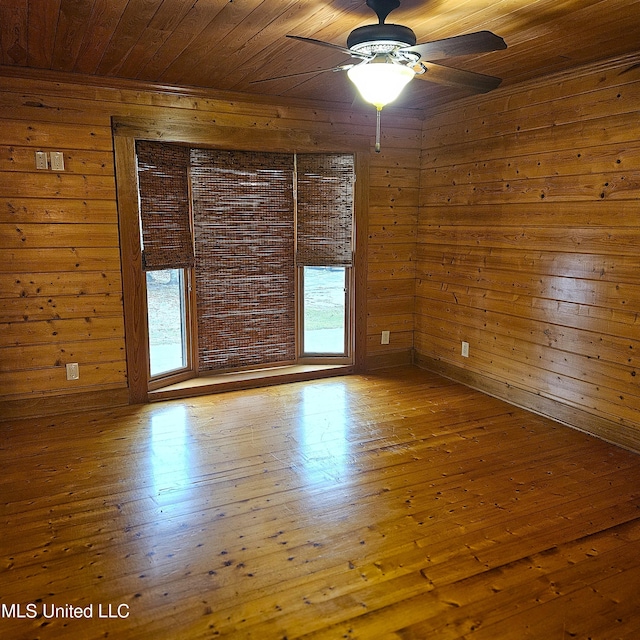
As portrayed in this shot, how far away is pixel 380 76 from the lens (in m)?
2.45

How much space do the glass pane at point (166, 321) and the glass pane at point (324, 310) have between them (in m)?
1.12

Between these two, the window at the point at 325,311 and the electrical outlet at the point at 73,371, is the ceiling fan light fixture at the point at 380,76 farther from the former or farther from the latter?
the electrical outlet at the point at 73,371

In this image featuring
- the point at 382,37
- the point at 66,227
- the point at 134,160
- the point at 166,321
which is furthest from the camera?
the point at 166,321

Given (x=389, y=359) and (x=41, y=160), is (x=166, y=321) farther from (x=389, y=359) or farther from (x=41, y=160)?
(x=389, y=359)

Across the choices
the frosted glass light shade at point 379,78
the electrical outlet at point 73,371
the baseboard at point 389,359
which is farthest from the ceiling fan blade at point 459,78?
the electrical outlet at point 73,371

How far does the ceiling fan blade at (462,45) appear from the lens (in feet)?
7.11

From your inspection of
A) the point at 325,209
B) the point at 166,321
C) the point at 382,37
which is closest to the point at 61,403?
the point at 166,321

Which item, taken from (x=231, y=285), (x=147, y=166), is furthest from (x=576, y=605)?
(x=147, y=166)

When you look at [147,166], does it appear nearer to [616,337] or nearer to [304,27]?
[304,27]

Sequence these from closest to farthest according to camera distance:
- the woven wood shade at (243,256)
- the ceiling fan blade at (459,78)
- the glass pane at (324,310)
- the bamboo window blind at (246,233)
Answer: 1. the ceiling fan blade at (459,78)
2. the bamboo window blind at (246,233)
3. the woven wood shade at (243,256)
4. the glass pane at (324,310)

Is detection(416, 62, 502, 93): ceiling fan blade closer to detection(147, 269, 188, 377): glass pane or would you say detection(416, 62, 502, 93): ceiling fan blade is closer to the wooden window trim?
the wooden window trim

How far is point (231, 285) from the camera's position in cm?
468

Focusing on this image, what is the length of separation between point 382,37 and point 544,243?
6.87 feet

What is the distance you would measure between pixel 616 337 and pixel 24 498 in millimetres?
3496
